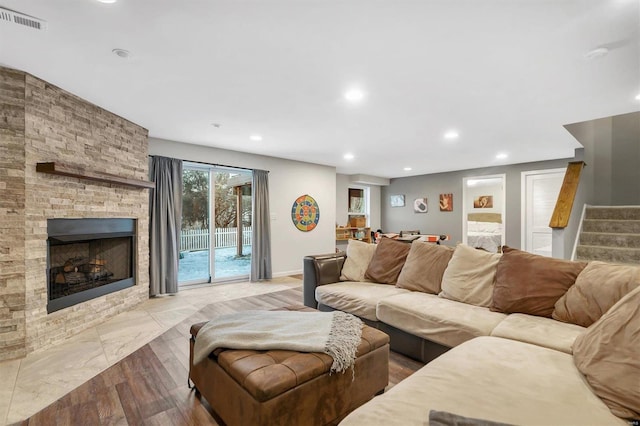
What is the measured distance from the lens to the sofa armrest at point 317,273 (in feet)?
10.8

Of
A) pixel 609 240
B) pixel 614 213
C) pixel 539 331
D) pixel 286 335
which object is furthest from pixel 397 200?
pixel 286 335

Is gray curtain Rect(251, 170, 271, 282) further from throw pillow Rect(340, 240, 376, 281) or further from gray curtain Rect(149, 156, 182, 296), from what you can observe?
throw pillow Rect(340, 240, 376, 281)

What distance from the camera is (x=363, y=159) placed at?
5.98 metres

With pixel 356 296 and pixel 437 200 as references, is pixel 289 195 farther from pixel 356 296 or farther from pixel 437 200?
pixel 437 200

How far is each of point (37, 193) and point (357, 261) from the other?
3.17 m

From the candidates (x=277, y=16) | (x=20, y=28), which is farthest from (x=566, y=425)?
(x=20, y=28)

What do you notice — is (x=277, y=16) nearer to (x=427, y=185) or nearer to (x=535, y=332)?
(x=535, y=332)

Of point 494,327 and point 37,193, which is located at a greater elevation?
point 37,193

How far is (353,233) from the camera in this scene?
795 cm

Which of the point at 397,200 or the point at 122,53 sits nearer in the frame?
the point at 122,53

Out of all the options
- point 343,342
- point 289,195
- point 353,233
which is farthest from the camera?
point 353,233

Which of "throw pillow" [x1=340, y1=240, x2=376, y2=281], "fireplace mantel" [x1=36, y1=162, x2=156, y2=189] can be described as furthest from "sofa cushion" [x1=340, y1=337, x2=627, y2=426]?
"fireplace mantel" [x1=36, y1=162, x2=156, y2=189]

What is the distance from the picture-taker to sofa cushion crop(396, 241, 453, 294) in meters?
2.78

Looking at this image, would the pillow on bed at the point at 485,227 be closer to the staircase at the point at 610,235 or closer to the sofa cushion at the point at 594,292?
the staircase at the point at 610,235
